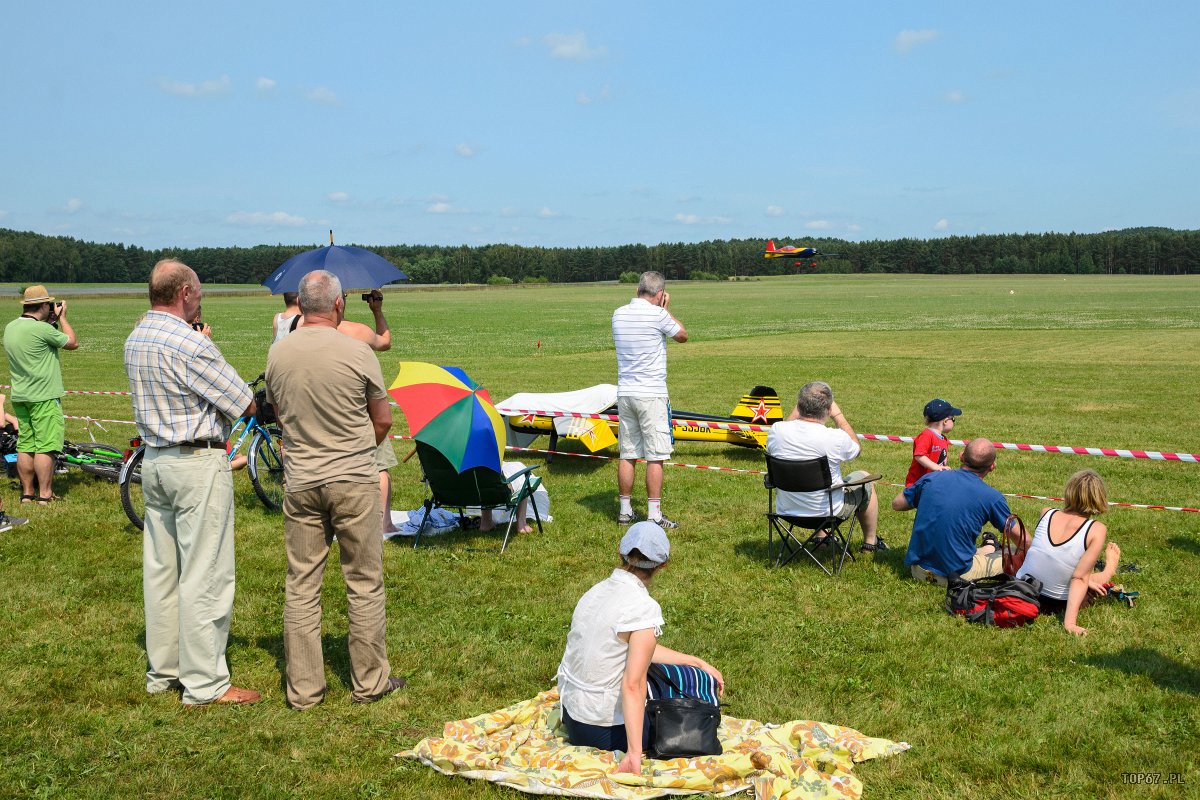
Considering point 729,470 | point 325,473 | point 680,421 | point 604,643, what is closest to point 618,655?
point 604,643

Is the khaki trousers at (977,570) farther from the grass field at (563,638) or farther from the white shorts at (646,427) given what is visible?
the white shorts at (646,427)

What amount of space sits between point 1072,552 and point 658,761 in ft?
10.9

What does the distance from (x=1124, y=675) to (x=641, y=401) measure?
4.20 meters

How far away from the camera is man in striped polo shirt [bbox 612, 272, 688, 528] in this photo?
7.82 meters

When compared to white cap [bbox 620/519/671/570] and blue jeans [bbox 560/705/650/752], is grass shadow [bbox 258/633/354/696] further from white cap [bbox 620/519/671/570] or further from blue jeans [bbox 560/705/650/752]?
white cap [bbox 620/519/671/570]

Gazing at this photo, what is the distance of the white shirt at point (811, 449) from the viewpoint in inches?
261

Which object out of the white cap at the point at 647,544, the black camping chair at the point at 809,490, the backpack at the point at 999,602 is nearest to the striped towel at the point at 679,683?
the white cap at the point at 647,544

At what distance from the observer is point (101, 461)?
9391 mm

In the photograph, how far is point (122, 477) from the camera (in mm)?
7645

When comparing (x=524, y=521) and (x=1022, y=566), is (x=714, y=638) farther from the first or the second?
(x=524, y=521)

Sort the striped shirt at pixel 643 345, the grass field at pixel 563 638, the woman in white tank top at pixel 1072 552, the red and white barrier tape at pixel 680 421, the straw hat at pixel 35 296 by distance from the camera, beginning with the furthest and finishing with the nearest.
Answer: the red and white barrier tape at pixel 680 421, the straw hat at pixel 35 296, the striped shirt at pixel 643 345, the woman in white tank top at pixel 1072 552, the grass field at pixel 563 638

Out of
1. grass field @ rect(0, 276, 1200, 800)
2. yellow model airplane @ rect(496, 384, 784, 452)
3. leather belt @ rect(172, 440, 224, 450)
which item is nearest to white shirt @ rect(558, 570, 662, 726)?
grass field @ rect(0, 276, 1200, 800)

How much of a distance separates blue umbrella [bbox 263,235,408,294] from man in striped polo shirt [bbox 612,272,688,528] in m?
2.04

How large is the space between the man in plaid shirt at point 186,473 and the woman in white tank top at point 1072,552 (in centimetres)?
492
